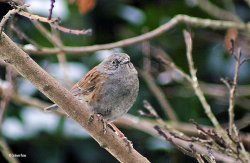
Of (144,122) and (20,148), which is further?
(20,148)

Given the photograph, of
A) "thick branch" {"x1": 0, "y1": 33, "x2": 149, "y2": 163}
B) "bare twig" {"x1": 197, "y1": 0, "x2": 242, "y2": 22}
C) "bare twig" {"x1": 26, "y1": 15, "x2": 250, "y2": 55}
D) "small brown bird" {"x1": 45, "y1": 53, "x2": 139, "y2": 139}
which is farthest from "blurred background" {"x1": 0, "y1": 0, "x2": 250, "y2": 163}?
"thick branch" {"x1": 0, "y1": 33, "x2": 149, "y2": 163}

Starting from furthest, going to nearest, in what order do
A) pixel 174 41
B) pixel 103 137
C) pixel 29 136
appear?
pixel 174 41
pixel 29 136
pixel 103 137

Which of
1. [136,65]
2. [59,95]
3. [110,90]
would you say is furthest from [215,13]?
[59,95]

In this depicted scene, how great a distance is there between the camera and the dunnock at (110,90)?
396cm

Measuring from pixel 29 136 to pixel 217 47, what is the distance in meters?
2.45

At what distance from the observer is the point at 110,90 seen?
400cm

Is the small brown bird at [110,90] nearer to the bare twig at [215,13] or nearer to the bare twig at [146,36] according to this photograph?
the bare twig at [146,36]

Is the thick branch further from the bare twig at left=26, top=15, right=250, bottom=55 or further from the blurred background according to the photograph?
the blurred background

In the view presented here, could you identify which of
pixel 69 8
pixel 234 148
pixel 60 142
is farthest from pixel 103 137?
pixel 69 8

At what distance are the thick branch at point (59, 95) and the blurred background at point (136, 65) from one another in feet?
7.73

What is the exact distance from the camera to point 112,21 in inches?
275

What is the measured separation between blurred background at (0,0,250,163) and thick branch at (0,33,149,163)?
7.73 feet

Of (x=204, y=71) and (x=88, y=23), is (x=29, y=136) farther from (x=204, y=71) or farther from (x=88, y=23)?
(x=204, y=71)

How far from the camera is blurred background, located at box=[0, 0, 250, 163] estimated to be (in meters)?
6.20
